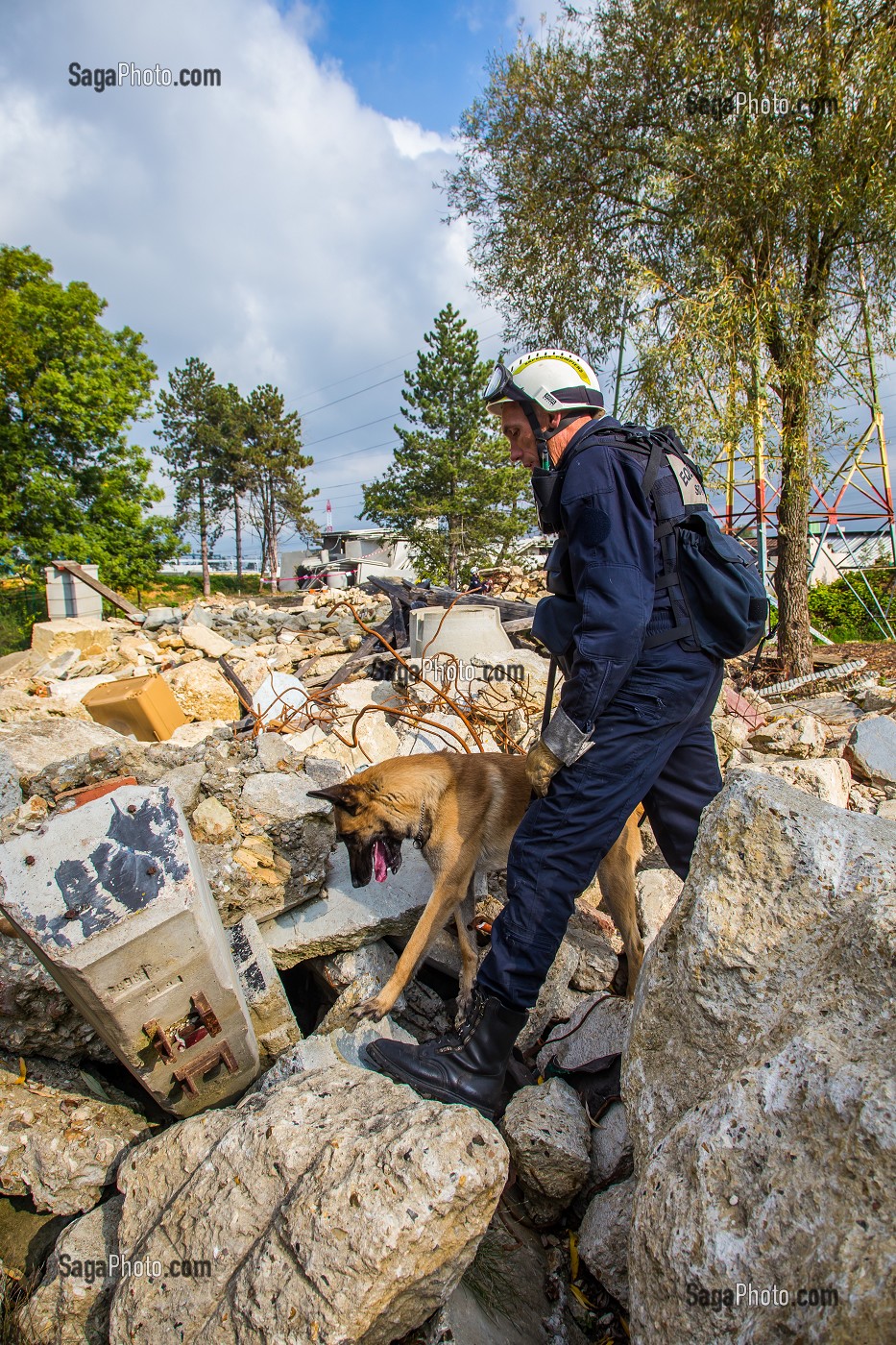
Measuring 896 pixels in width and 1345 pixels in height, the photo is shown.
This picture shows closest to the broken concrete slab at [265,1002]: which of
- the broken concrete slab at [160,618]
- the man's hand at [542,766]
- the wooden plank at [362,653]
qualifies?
the man's hand at [542,766]

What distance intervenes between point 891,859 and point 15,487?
2796 centimetres

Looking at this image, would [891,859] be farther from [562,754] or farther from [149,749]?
[149,749]

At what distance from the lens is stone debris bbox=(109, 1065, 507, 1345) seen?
1.47 m

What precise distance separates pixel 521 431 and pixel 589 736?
1.34m

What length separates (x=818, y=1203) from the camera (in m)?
1.12

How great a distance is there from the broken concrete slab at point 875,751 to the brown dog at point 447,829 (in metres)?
2.64

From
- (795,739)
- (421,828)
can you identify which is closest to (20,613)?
(421,828)

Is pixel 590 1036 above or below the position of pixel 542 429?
below

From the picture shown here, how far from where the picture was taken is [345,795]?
3289 millimetres

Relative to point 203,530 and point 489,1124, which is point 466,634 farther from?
point 203,530

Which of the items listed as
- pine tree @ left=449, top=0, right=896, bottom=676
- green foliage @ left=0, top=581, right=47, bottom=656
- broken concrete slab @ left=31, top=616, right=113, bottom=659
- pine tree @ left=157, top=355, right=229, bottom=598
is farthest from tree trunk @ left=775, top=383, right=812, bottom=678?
pine tree @ left=157, top=355, right=229, bottom=598

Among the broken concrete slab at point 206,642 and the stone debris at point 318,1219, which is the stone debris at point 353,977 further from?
the broken concrete slab at point 206,642

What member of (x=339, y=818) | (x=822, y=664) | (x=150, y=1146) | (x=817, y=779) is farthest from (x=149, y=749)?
(x=822, y=664)

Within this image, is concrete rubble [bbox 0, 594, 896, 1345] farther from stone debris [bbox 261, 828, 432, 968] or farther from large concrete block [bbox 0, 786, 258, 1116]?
large concrete block [bbox 0, 786, 258, 1116]
